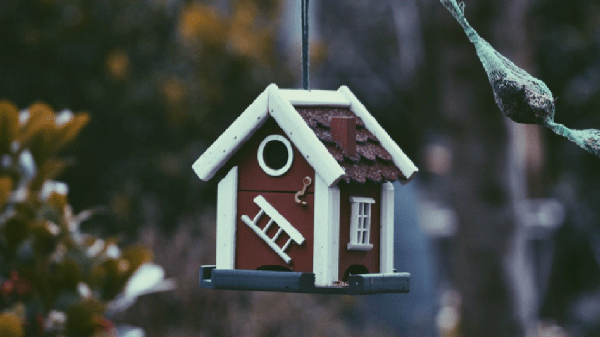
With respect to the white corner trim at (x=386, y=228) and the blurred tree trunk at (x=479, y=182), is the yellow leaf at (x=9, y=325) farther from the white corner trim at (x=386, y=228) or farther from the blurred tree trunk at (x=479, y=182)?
the blurred tree trunk at (x=479, y=182)

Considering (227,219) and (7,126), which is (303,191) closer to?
(227,219)

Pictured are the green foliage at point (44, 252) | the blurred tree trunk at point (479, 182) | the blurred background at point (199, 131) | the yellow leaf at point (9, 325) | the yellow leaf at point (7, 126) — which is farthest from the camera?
the blurred tree trunk at point (479, 182)

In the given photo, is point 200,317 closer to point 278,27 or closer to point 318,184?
point 278,27

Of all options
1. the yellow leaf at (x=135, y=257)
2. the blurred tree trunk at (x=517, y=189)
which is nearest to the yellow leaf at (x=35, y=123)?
the yellow leaf at (x=135, y=257)

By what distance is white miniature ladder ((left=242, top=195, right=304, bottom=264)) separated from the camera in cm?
284

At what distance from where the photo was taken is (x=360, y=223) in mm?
2961

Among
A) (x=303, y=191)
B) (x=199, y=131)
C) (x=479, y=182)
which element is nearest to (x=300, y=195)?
(x=303, y=191)

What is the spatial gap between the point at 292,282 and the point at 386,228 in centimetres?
51

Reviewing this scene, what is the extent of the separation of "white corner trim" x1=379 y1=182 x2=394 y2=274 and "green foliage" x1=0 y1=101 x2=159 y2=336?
1296mm

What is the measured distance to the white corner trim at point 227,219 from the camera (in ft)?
9.64

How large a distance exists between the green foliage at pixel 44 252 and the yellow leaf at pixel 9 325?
4.2 inches

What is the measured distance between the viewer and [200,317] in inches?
317

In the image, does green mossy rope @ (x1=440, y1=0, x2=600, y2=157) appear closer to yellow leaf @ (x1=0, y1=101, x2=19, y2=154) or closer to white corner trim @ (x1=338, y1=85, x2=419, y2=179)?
white corner trim @ (x1=338, y1=85, x2=419, y2=179)

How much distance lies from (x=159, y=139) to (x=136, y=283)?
16.8ft
